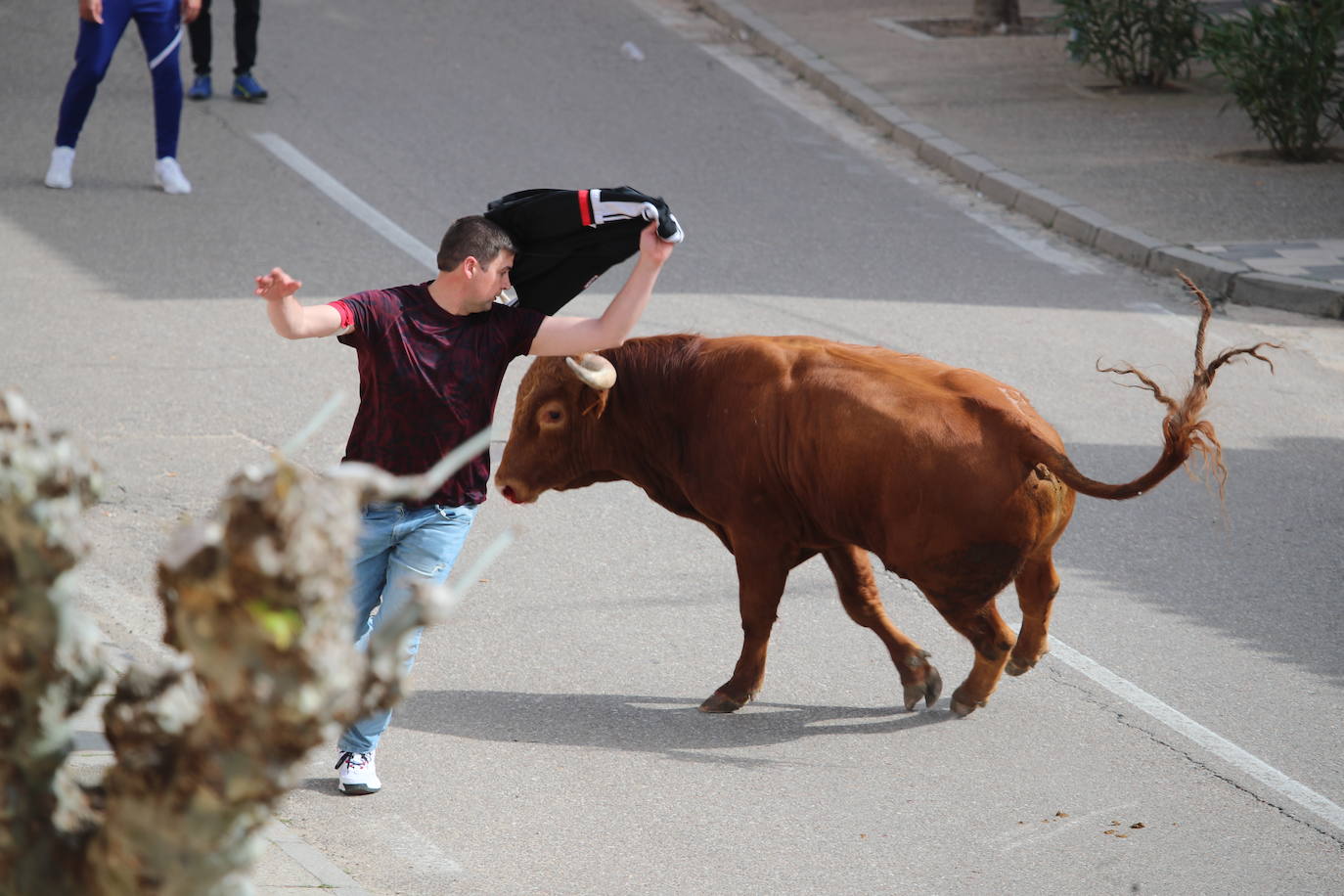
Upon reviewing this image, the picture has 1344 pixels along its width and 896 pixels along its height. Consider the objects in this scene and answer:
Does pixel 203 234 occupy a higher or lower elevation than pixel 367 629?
lower

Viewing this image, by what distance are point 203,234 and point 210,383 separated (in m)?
2.51

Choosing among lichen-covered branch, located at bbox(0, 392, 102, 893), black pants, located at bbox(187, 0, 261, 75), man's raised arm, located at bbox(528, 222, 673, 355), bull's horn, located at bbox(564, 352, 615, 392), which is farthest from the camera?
black pants, located at bbox(187, 0, 261, 75)

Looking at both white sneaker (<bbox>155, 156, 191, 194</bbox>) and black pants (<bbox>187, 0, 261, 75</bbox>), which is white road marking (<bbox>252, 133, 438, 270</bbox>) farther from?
black pants (<bbox>187, 0, 261, 75</bbox>)

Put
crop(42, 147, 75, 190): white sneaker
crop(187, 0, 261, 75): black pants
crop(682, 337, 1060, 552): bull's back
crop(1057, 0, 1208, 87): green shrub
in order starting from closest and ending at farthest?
1. crop(682, 337, 1060, 552): bull's back
2. crop(42, 147, 75, 190): white sneaker
3. crop(187, 0, 261, 75): black pants
4. crop(1057, 0, 1208, 87): green shrub

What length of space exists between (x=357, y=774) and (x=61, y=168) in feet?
24.8

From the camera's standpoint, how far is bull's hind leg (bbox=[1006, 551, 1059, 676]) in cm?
545

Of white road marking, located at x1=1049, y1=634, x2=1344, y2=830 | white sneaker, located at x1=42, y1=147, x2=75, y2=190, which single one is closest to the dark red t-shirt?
white road marking, located at x1=1049, y1=634, x2=1344, y2=830

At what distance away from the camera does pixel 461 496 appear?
4.69 m

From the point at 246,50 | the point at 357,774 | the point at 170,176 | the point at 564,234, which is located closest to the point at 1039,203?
the point at 170,176

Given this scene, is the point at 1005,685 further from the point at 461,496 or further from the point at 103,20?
the point at 103,20

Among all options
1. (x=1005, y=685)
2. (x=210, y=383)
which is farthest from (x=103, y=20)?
(x=1005, y=685)

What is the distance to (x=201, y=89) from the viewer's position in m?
13.2

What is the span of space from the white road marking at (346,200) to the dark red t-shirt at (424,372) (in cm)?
486

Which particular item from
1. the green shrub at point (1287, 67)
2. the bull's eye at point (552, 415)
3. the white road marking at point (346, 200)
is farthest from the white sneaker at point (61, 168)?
the green shrub at point (1287, 67)
